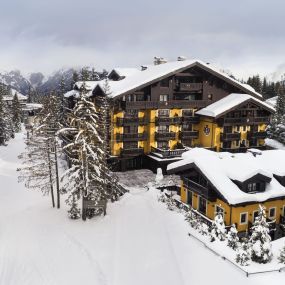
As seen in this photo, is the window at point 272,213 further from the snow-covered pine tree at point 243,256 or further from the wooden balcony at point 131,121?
the wooden balcony at point 131,121

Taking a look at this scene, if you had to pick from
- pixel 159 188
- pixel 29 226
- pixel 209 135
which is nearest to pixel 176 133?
pixel 209 135

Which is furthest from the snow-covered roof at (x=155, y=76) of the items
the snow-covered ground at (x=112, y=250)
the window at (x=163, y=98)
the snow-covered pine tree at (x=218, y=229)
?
the snow-covered pine tree at (x=218, y=229)

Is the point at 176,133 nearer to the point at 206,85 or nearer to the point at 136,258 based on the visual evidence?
the point at 206,85

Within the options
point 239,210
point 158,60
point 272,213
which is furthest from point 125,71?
point 239,210

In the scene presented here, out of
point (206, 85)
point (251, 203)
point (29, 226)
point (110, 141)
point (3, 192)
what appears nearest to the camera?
point (251, 203)

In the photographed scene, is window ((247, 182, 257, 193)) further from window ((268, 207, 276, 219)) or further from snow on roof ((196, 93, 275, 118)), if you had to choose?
snow on roof ((196, 93, 275, 118))
